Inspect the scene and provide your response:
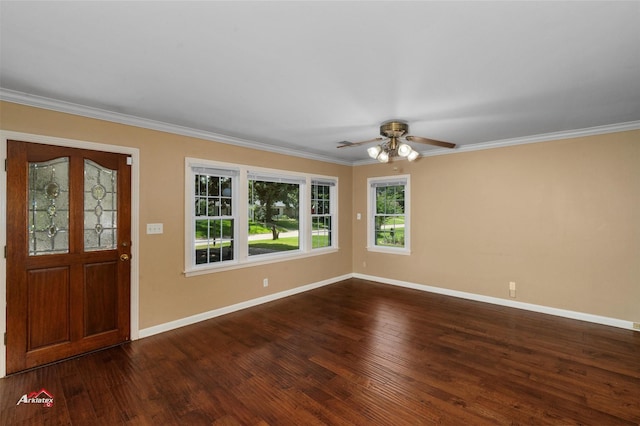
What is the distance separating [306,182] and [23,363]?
4.11 metres

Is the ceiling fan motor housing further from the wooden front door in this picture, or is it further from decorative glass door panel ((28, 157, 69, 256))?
decorative glass door panel ((28, 157, 69, 256))

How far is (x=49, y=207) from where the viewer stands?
2861 millimetres

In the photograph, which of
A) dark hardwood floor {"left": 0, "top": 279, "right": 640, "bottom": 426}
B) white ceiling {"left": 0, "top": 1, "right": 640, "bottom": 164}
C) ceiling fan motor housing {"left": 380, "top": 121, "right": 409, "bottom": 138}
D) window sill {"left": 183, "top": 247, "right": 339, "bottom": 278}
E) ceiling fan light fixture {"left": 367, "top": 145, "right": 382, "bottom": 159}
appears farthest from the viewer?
window sill {"left": 183, "top": 247, "right": 339, "bottom": 278}

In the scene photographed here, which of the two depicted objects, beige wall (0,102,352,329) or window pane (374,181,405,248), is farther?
window pane (374,181,405,248)

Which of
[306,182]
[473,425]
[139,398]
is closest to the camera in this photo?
[473,425]

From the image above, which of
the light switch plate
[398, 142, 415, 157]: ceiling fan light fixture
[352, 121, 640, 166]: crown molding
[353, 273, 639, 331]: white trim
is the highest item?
[352, 121, 640, 166]: crown molding

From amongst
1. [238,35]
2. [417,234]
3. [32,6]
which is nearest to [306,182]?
[417,234]

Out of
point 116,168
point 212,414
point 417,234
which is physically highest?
point 116,168

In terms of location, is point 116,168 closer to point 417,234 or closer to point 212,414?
point 212,414

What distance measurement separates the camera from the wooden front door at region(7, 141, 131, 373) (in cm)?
268

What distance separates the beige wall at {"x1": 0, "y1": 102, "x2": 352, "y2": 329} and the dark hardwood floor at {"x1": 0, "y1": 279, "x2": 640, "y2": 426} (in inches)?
13.7

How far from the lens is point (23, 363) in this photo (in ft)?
8.87

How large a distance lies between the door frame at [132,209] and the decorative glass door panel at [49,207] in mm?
174

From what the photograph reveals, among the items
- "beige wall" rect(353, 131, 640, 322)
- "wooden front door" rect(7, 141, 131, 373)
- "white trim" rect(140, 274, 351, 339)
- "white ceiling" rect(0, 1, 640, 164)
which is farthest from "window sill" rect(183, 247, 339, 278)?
"white ceiling" rect(0, 1, 640, 164)
